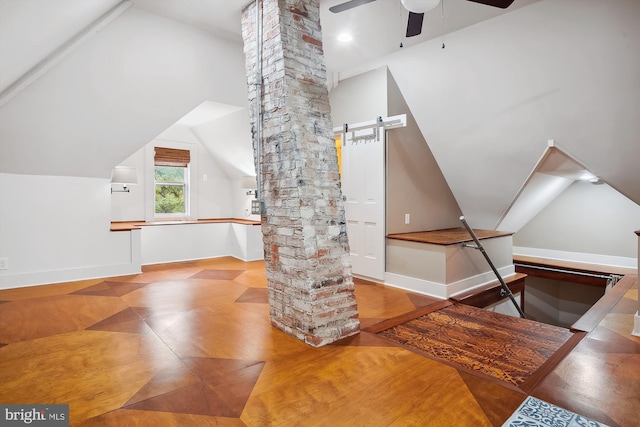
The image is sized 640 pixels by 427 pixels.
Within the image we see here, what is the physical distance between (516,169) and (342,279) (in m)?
2.87

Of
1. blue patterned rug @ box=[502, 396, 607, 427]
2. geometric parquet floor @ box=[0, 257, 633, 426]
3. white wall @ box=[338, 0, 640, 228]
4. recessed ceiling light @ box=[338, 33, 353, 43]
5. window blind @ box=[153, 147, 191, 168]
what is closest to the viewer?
blue patterned rug @ box=[502, 396, 607, 427]

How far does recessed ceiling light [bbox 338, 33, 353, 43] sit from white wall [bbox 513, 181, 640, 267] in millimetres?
4409

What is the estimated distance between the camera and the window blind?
6.30 m

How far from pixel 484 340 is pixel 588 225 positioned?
13.3 feet

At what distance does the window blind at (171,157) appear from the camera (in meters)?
6.30

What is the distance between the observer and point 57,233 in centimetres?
443

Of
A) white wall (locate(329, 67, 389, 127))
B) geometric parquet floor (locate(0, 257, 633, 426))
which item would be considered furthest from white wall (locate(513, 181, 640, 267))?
geometric parquet floor (locate(0, 257, 633, 426))

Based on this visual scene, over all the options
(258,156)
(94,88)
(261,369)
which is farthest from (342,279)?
(94,88)

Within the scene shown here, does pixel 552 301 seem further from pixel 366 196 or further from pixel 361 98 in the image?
pixel 361 98

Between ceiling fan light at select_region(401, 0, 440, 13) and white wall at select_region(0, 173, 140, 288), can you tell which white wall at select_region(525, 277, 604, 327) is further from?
white wall at select_region(0, 173, 140, 288)

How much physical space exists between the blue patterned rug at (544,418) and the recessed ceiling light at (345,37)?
3492 millimetres

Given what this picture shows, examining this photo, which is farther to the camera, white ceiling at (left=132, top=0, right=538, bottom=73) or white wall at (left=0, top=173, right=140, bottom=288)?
white wall at (left=0, top=173, right=140, bottom=288)

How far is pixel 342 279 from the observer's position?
2822mm

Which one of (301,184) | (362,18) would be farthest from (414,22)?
(301,184)
